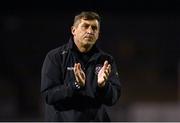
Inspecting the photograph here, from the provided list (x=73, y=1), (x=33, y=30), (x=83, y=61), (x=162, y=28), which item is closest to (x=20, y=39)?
(x=33, y=30)

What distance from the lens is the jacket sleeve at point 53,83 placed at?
5.63 feet

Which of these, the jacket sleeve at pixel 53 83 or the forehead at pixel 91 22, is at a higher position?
the forehead at pixel 91 22

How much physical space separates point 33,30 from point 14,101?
1199mm

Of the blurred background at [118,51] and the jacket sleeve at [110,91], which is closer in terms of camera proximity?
the jacket sleeve at [110,91]

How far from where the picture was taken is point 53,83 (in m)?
1.75

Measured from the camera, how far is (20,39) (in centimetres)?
897

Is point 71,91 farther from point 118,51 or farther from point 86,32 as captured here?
point 118,51

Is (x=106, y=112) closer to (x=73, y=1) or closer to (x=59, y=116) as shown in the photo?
(x=59, y=116)

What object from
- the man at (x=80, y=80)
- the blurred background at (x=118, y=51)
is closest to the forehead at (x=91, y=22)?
the man at (x=80, y=80)

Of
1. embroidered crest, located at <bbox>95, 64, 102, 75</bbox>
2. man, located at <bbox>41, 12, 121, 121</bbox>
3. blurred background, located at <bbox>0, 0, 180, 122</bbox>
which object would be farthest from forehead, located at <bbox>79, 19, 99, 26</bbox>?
blurred background, located at <bbox>0, 0, 180, 122</bbox>

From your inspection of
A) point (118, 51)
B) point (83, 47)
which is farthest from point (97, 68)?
point (118, 51)

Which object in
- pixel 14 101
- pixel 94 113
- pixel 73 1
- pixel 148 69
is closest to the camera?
pixel 94 113

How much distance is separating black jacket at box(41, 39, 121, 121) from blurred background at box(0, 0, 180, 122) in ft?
20.4

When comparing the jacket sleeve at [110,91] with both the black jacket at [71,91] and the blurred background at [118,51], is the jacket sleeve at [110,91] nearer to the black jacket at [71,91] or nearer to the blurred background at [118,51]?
the black jacket at [71,91]
